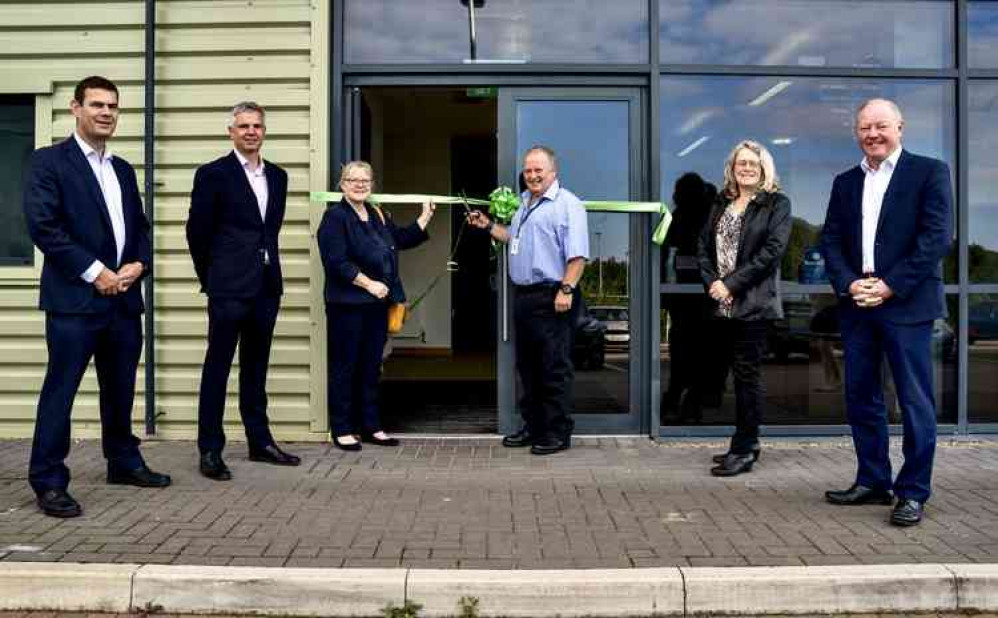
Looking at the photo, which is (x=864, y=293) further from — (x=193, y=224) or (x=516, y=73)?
(x=193, y=224)

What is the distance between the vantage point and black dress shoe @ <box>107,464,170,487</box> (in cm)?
521

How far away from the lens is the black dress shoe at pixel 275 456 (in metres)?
Result: 5.81

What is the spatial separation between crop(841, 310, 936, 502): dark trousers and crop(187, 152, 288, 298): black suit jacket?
3.44 metres

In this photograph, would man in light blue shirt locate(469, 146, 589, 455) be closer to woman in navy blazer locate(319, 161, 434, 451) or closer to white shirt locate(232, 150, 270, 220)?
woman in navy blazer locate(319, 161, 434, 451)

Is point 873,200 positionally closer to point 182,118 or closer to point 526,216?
point 526,216

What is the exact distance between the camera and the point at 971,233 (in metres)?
6.77

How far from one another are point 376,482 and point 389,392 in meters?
3.97

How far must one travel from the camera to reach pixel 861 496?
4895mm

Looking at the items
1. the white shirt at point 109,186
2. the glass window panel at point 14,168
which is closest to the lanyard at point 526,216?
the white shirt at point 109,186

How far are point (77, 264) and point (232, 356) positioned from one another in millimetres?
1206

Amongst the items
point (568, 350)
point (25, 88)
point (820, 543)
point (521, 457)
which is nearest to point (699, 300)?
point (568, 350)

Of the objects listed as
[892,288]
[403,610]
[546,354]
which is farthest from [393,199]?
[403,610]

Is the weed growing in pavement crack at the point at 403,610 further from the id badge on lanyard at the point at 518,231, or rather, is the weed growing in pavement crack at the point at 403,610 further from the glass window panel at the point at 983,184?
the glass window panel at the point at 983,184

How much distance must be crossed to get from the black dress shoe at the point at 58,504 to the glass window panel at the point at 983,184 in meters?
6.20
